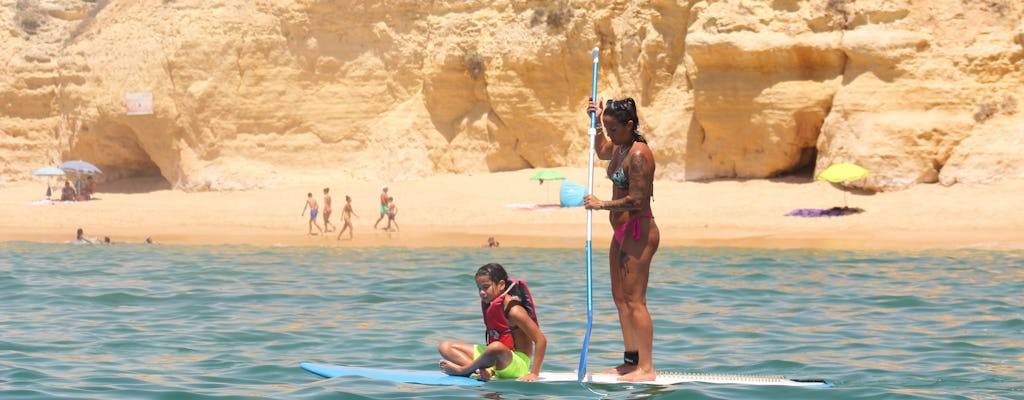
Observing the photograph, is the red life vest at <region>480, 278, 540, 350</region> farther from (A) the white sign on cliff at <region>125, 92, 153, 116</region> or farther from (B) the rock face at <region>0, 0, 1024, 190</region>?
(A) the white sign on cliff at <region>125, 92, 153, 116</region>

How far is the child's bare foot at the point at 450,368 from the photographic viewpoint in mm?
7961

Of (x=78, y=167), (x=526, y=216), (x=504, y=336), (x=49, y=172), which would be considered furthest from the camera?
(x=78, y=167)

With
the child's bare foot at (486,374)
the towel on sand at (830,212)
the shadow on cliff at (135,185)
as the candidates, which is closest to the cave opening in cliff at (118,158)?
the shadow on cliff at (135,185)

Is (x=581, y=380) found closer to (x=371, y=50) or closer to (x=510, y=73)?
(x=510, y=73)

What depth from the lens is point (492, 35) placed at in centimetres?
3025

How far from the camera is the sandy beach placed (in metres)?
20.5

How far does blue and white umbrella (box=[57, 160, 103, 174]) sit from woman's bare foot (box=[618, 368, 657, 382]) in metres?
25.4

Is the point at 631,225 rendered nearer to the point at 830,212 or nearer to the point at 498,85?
the point at 830,212

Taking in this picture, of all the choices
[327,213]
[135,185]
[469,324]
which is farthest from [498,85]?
[469,324]

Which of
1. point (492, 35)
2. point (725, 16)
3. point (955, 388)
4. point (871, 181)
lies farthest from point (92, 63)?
point (955, 388)

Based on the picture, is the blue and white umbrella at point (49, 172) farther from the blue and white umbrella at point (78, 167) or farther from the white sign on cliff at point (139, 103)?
the white sign on cliff at point (139, 103)

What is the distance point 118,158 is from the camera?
34.0 meters

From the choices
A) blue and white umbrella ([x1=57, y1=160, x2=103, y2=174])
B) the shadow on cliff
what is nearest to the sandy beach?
blue and white umbrella ([x1=57, y1=160, x2=103, y2=174])

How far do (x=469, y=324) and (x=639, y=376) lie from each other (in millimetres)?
3341
